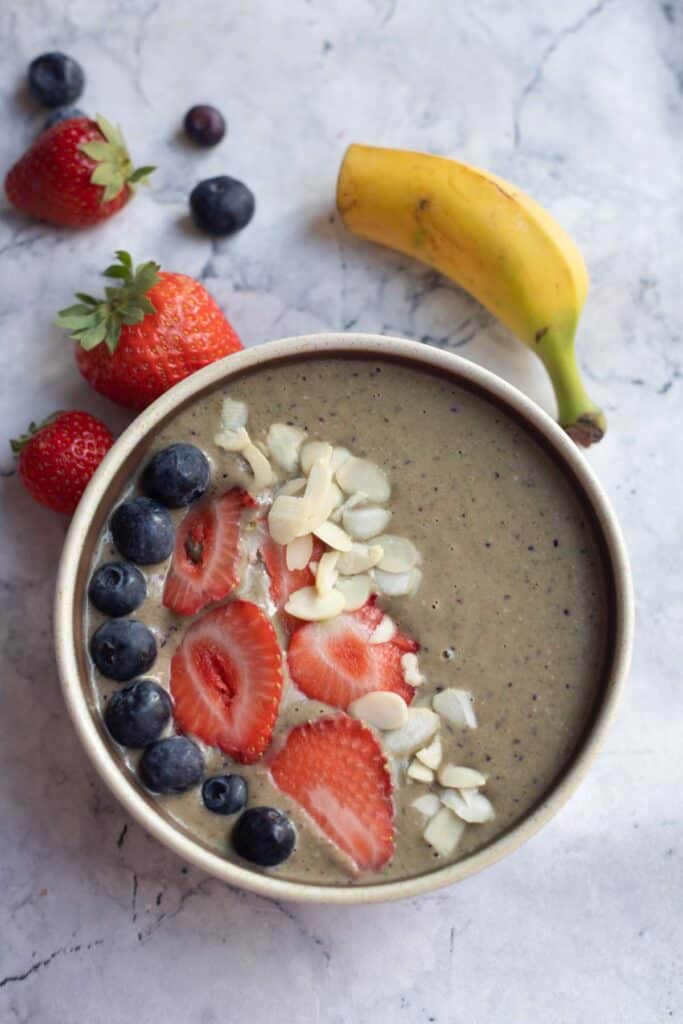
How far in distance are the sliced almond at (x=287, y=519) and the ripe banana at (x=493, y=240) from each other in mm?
478

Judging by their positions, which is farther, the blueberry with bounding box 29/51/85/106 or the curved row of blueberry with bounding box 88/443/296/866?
the blueberry with bounding box 29/51/85/106

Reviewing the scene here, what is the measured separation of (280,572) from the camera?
157 cm

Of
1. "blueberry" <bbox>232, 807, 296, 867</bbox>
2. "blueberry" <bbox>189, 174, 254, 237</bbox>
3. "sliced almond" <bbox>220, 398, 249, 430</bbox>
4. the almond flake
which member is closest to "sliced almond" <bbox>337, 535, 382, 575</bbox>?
the almond flake

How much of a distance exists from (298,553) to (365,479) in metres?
0.14

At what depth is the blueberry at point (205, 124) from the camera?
1862 millimetres

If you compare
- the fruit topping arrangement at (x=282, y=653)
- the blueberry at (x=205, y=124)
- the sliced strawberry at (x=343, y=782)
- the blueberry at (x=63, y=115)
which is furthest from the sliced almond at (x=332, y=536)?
the blueberry at (x=63, y=115)

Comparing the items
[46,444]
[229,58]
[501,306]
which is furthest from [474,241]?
[46,444]

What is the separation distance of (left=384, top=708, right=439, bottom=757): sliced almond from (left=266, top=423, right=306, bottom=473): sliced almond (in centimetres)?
38

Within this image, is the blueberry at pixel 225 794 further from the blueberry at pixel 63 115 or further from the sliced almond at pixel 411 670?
the blueberry at pixel 63 115

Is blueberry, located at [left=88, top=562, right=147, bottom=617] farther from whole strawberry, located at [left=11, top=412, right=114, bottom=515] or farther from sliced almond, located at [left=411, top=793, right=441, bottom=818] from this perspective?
sliced almond, located at [left=411, top=793, right=441, bottom=818]

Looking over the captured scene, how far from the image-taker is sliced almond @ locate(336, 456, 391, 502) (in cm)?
157

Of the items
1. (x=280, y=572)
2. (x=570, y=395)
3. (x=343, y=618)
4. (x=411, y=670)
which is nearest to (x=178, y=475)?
(x=280, y=572)

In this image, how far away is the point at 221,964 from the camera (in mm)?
1718

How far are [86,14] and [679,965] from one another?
5.93 ft
